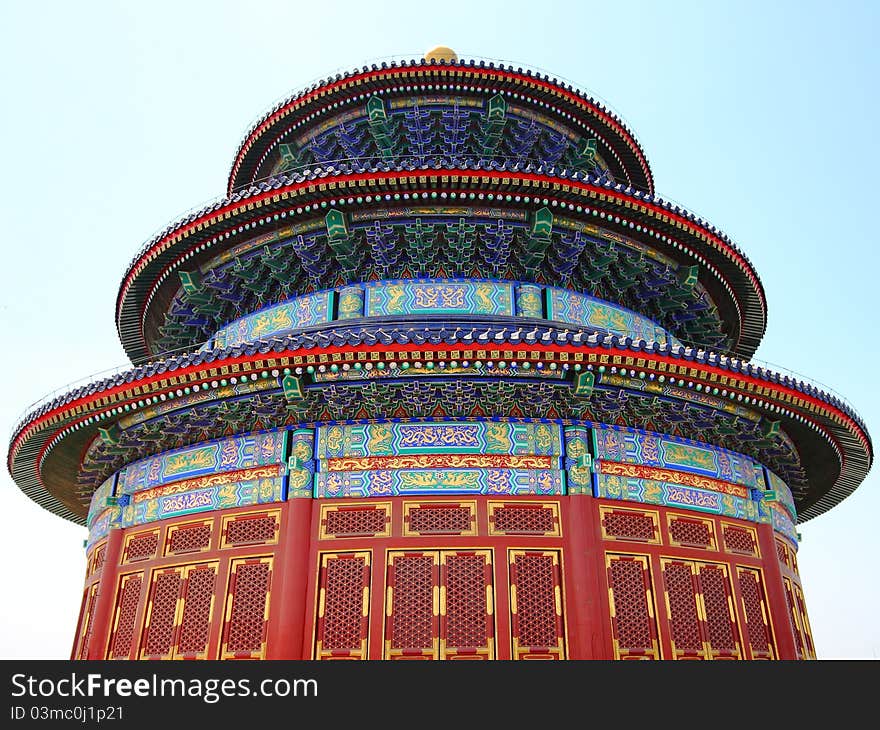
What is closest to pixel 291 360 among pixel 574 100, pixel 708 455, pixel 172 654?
pixel 172 654

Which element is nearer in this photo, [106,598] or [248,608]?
[248,608]

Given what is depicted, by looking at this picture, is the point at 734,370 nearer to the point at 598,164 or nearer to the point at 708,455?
the point at 708,455

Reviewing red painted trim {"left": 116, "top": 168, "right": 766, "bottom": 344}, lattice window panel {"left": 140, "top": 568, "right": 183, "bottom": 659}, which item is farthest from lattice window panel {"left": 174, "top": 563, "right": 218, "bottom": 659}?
red painted trim {"left": 116, "top": 168, "right": 766, "bottom": 344}

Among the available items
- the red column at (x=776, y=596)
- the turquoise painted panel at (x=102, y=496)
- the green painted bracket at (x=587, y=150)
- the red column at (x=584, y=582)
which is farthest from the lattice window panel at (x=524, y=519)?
the green painted bracket at (x=587, y=150)

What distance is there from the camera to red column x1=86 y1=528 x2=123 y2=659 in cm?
1165

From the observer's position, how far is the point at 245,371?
1066cm

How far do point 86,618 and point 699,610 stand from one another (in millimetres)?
10380

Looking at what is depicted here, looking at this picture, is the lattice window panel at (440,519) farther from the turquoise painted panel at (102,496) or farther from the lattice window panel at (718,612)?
the turquoise painted panel at (102,496)

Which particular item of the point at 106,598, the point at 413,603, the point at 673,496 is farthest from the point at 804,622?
the point at 106,598

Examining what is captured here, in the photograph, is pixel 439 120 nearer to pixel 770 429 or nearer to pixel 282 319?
Result: pixel 282 319

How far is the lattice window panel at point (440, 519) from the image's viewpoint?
1069cm

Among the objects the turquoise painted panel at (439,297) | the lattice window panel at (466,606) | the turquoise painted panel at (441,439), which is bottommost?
the lattice window panel at (466,606)

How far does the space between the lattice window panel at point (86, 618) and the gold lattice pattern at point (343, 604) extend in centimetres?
452

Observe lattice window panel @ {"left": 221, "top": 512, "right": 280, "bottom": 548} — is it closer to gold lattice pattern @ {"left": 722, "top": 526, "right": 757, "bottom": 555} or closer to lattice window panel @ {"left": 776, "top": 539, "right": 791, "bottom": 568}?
gold lattice pattern @ {"left": 722, "top": 526, "right": 757, "bottom": 555}
